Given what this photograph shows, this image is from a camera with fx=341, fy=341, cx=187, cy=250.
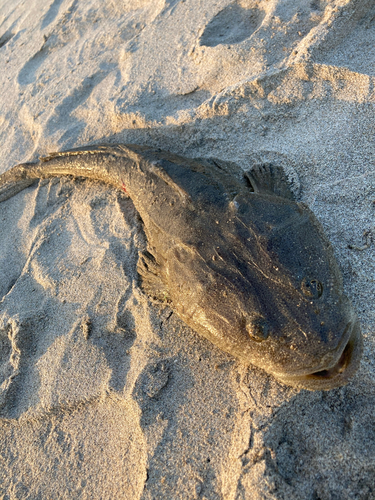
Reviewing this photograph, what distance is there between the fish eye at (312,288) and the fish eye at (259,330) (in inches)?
12.5

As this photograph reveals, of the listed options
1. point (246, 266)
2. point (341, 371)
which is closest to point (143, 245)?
point (246, 266)

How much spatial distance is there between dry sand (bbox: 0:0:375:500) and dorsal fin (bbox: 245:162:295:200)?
17 centimetres

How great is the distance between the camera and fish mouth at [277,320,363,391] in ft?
6.46

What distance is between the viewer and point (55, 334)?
3156 millimetres

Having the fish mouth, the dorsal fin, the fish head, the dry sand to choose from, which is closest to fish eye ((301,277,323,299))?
the fish head

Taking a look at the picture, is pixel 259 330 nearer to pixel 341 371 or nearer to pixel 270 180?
pixel 341 371

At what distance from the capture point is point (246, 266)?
2.32 m

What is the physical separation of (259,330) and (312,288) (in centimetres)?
42

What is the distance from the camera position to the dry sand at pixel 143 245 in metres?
2.23

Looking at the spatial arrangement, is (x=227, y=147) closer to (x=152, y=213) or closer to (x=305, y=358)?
(x=152, y=213)

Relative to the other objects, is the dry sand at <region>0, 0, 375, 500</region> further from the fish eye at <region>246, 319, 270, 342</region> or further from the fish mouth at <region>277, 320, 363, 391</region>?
→ the fish eye at <region>246, 319, 270, 342</region>

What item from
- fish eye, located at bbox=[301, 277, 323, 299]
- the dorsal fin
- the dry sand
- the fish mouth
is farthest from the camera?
the dorsal fin

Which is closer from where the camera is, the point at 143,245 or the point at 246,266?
the point at 246,266

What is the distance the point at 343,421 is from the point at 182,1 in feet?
16.0
